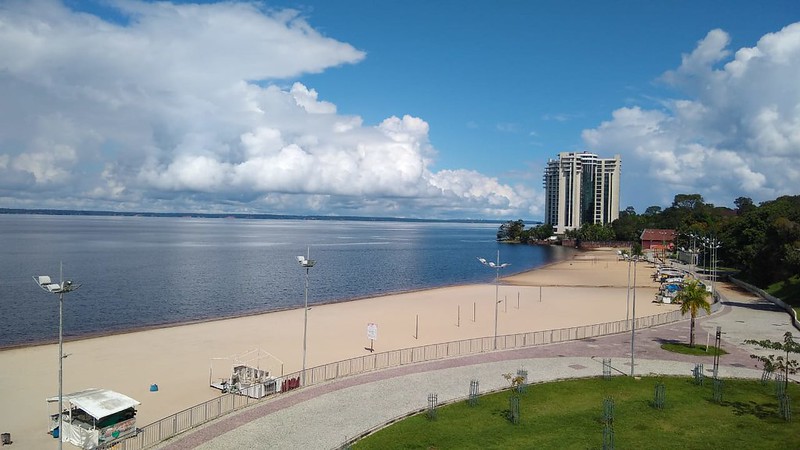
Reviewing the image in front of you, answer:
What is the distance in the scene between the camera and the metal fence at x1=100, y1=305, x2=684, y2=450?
2380 centimetres

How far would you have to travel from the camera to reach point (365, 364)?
36.1 meters

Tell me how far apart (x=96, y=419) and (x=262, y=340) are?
73.5ft

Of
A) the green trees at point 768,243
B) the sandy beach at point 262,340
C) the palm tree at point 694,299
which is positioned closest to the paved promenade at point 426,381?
the palm tree at point 694,299

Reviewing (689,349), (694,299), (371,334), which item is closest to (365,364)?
(371,334)

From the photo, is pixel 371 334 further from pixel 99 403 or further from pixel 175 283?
pixel 175 283

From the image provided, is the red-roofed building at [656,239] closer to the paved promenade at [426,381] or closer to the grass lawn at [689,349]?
A: the paved promenade at [426,381]

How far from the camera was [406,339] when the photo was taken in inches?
1790

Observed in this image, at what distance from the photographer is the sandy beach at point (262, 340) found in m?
30.5

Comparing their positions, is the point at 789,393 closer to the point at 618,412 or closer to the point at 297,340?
the point at 618,412

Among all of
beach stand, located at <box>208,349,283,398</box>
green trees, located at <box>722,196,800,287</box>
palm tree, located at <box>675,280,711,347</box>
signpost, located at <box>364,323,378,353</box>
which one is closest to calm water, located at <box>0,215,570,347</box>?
beach stand, located at <box>208,349,283,398</box>

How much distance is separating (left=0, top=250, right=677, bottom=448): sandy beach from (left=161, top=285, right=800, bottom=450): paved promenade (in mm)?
7126

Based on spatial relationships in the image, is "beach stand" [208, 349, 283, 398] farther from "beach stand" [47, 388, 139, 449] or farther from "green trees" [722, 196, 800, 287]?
"green trees" [722, 196, 800, 287]

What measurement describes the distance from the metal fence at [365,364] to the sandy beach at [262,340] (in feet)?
7.28

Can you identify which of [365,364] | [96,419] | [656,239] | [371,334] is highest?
[656,239]
